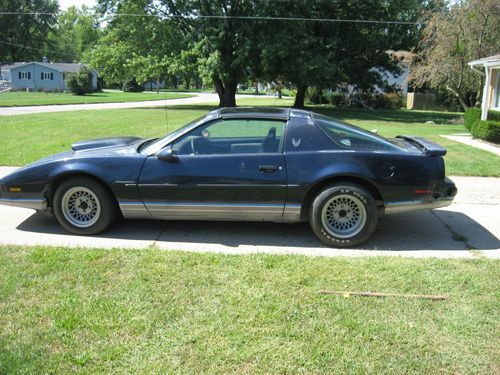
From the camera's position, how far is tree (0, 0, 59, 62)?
78.1 meters

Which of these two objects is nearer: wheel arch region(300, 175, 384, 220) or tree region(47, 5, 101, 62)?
wheel arch region(300, 175, 384, 220)

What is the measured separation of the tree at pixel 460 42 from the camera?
22.8 m

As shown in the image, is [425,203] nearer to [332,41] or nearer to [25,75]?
[332,41]

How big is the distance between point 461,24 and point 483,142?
1107 cm

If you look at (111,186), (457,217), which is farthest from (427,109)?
(111,186)

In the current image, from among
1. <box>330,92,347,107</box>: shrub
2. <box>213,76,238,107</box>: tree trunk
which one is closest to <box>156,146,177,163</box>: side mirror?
<box>213,76,238,107</box>: tree trunk

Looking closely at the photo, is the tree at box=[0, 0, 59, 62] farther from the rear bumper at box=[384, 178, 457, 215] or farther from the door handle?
the rear bumper at box=[384, 178, 457, 215]

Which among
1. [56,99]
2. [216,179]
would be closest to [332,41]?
[56,99]

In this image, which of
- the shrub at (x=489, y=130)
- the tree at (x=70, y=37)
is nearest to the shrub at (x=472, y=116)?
the shrub at (x=489, y=130)

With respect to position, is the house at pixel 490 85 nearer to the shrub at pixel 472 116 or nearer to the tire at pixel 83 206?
the shrub at pixel 472 116

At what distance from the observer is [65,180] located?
5.23 meters

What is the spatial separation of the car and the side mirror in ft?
0.04

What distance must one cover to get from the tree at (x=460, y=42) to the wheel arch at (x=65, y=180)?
22882 millimetres

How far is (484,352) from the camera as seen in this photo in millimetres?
3057
